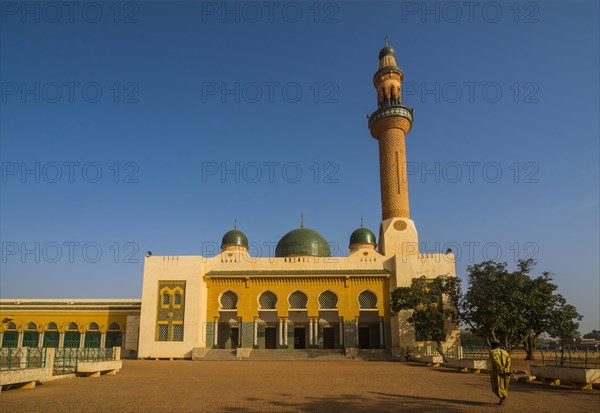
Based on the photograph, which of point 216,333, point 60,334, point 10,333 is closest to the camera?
point 216,333

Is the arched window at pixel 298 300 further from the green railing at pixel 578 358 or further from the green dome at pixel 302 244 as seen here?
the green railing at pixel 578 358

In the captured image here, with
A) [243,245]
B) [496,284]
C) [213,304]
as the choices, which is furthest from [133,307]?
[496,284]

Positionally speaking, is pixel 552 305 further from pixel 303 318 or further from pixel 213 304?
pixel 213 304

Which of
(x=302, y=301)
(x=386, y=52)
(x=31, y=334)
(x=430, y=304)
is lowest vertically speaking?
(x=31, y=334)

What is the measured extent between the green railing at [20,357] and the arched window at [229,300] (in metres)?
17.5

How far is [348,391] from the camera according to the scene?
391 inches

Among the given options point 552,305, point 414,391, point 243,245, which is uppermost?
point 243,245

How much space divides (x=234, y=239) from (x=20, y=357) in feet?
85.9

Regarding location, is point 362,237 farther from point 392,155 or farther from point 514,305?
point 514,305

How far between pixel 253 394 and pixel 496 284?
53.4ft

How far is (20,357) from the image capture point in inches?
436

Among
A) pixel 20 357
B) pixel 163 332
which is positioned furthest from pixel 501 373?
pixel 163 332

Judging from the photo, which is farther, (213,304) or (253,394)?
(213,304)

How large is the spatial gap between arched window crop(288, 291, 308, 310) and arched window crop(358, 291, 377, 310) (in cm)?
361
